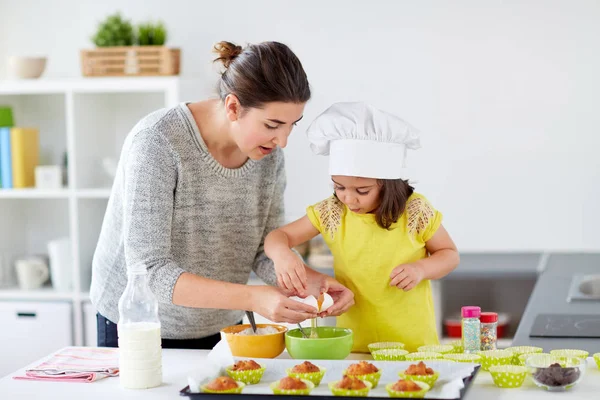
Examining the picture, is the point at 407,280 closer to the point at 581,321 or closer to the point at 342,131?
the point at 342,131

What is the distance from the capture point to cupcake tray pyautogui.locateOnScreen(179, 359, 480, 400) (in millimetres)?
1561

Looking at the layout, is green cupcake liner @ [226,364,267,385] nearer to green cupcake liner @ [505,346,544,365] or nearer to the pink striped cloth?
the pink striped cloth

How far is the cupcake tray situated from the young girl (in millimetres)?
334

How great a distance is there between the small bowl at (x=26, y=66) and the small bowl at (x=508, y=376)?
2.81 metres

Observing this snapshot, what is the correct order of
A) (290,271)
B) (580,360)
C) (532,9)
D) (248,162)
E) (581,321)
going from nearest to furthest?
(580,360), (290,271), (248,162), (581,321), (532,9)

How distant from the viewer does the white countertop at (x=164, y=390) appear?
163 cm

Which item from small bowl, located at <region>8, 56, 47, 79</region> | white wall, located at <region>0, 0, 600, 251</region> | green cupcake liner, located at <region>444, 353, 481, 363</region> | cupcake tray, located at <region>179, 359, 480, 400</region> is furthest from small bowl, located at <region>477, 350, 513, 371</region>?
small bowl, located at <region>8, 56, 47, 79</region>

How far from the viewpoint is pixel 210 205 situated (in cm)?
214

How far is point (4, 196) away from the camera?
3887 millimetres

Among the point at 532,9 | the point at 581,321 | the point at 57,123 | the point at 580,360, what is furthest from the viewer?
→ the point at 57,123

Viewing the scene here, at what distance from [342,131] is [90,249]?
220 centimetres

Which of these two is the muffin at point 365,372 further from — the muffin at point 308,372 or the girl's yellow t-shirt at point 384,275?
the girl's yellow t-shirt at point 384,275

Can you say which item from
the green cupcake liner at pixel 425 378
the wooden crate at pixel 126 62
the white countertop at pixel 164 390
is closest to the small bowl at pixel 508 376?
the white countertop at pixel 164 390

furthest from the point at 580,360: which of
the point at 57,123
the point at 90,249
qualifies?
the point at 57,123
